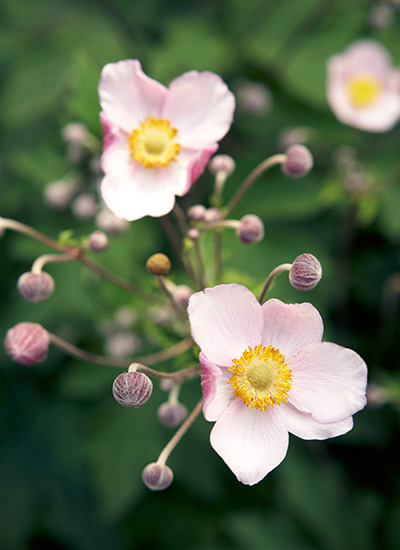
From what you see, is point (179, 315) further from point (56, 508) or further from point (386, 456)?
point (56, 508)

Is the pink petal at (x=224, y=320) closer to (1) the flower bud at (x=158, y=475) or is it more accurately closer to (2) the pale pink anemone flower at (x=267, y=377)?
(2) the pale pink anemone flower at (x=267, y=377)

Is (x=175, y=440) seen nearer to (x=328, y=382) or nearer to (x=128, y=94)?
(x=328, y=382)

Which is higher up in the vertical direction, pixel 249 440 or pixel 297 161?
pixel 297 161

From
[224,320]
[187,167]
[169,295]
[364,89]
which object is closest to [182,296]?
[169,295]

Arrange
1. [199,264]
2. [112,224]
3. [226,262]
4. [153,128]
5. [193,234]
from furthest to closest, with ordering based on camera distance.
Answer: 1. [226,262]
2. [112,224]
3. [153,128]
4. [199,264]
5. [193,234]

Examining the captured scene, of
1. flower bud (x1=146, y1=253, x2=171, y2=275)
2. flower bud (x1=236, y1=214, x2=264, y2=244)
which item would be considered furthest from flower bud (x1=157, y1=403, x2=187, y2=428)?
flower bud (x1=236, y1=214, x2=264, y2=244)

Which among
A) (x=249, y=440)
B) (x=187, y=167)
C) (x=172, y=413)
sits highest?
(x=187, y=167)

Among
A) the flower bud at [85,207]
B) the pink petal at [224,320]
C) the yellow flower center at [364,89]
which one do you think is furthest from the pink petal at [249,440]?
the yellow flower center at [364,89]
